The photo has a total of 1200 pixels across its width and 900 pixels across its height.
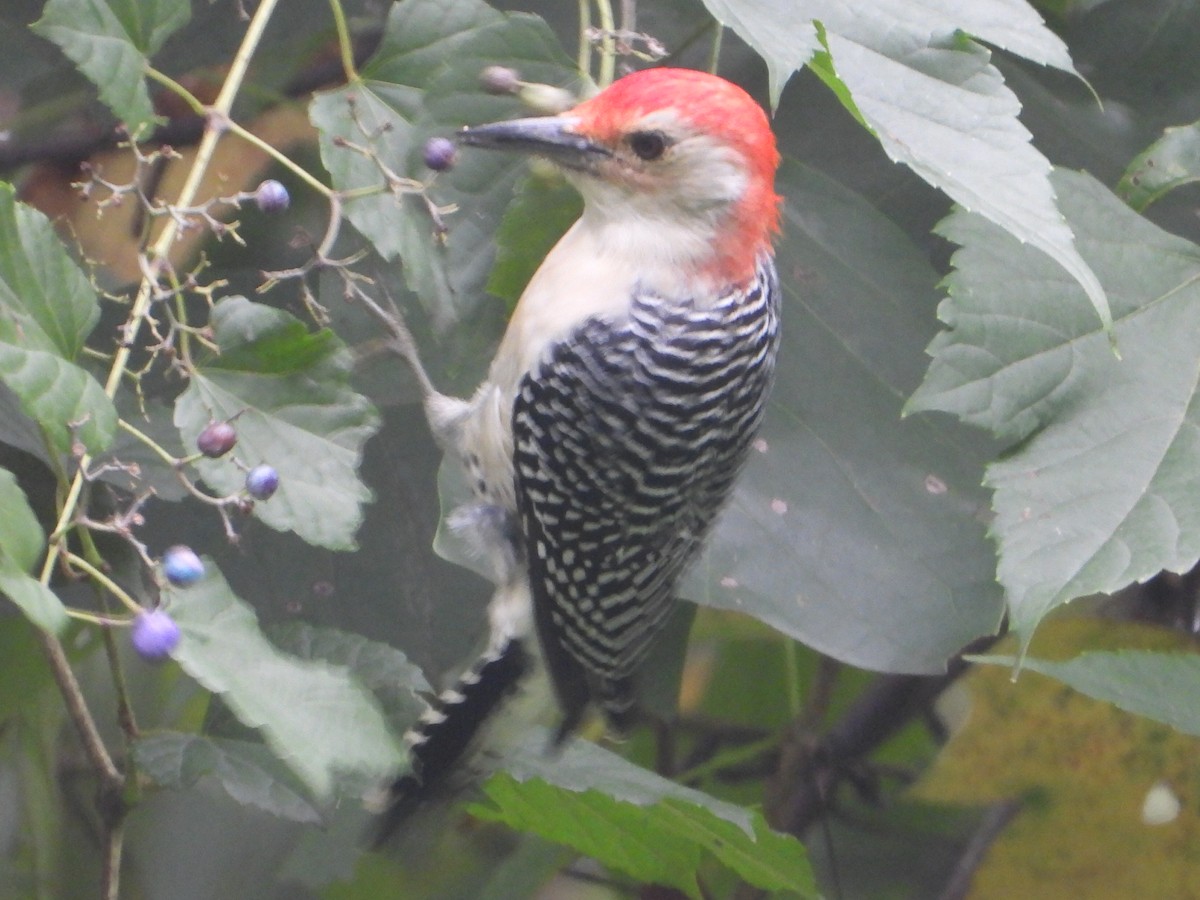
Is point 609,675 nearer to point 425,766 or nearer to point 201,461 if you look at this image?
point 425,766

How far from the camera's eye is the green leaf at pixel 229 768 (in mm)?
1312

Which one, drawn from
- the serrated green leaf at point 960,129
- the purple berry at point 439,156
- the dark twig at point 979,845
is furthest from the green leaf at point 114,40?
the dark twig at point 979,845

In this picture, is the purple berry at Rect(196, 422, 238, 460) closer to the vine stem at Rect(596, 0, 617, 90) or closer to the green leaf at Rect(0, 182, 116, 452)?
the green leaf at Rect(0, 182, 116, 452)

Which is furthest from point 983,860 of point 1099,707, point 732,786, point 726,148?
point 726,148

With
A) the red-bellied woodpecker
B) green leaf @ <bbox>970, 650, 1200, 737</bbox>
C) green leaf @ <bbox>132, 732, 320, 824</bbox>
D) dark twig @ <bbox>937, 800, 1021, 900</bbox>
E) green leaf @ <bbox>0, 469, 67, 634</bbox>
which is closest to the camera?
green leaf @ <bbox>0, 469, 67, 634</bbox>

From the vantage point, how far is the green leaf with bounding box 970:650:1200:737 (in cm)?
143

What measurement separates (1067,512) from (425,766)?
845mm

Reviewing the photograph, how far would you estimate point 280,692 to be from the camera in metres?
1.00

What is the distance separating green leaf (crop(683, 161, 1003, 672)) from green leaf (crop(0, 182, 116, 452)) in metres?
0.78

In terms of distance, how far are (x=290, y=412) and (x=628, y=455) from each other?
588 millimetres

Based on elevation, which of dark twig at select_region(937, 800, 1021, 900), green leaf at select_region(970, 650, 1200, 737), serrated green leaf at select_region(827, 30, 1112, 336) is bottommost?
dark twig at select_region(937, 800, 1021, 900)

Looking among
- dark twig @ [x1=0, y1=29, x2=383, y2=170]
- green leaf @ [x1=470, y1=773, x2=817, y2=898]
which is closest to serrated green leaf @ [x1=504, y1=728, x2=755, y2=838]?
green leaf @ [x1=470, y1=773, x2=817, y2=898]

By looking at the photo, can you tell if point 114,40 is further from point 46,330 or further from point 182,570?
point 182,570

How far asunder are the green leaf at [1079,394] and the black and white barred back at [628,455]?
0.33 metres
